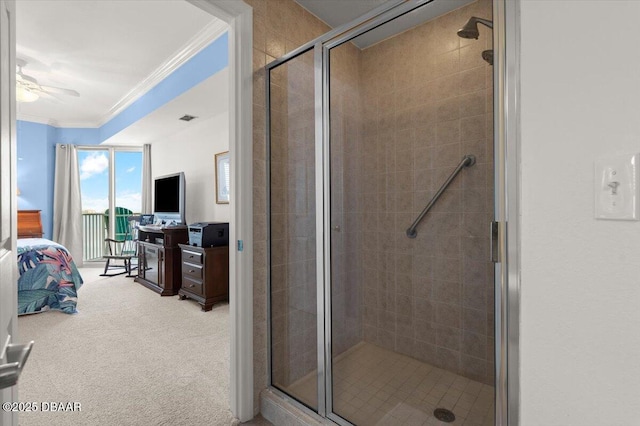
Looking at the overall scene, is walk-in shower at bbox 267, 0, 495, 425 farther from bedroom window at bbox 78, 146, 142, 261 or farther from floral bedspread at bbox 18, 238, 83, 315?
bedroom window at bbox 78, 146, 142, 261

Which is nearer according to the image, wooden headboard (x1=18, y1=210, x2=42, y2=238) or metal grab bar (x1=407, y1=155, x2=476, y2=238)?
metal grab bar (x1=407, y1=155, x2=476, y2=238)

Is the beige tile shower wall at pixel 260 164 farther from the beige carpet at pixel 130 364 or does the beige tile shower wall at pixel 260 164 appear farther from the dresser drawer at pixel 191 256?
the dresser drawer at pixel 191 256

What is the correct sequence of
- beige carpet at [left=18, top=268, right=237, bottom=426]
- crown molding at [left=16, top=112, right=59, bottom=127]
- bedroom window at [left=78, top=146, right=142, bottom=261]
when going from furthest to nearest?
bedroom window at [left=78, top=146, right=142, bottom=261]
crown molding at [left=16, top=112, right=59, bottom=127]
beige carpet at [left=18, top=268, right=237, bottom=426]

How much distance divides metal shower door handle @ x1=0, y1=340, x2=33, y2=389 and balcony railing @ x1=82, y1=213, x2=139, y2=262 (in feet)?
22.3

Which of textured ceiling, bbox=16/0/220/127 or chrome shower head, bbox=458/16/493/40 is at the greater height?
textured ceiling, bbox=16/0/220/127

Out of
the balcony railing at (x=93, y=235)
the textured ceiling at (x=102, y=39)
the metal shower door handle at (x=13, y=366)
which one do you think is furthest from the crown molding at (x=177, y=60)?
the balcony railing at (x=93, y=235)

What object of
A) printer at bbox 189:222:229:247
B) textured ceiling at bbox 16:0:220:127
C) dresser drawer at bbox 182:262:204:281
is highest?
textured ceiling at bbox 16:0:220:127

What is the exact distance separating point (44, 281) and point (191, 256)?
4.96ft

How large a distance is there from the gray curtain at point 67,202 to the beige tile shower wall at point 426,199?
20.1ft

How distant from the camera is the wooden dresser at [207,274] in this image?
11.8 feet

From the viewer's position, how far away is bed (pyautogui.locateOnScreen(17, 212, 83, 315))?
3371 mm
